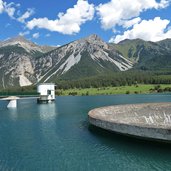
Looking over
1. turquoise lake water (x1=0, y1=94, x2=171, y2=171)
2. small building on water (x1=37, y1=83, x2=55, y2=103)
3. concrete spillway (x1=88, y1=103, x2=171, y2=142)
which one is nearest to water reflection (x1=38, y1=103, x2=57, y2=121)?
concrete spillway (x1=88, y1=103, x2=171, y2=142)

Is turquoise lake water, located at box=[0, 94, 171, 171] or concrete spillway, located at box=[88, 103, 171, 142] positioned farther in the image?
concrete spillway, located at box=[88, 103, 171, 142]

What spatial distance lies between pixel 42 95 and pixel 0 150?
323ft

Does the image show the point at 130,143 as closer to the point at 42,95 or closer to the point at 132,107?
the point at 132,107

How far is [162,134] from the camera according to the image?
35.1m

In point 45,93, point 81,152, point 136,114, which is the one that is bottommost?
point 81,152

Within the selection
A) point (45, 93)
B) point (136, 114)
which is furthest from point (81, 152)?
point (45, 93)

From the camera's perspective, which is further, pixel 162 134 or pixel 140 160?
pixel 162 134

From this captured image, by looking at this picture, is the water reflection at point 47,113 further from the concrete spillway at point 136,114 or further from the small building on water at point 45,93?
the small building on water at point 45,93

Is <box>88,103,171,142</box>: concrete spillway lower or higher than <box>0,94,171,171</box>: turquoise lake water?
higher

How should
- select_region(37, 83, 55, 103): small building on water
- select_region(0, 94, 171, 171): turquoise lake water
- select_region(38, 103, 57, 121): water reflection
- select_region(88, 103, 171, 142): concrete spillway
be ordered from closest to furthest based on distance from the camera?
select_region(0, 94, 171, 171): turquoise lake water
select_region(88, 103, 171, 142): concrete spillway
select_region(38, 103, 57, 121): water reflection
select_region(37, 83, 55, 103): small building on water

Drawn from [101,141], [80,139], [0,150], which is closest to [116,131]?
[101,141]

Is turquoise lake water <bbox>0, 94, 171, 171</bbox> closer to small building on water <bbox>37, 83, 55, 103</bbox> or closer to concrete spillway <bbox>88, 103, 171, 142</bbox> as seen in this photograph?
concrete spillway <bbox>88, 103, 171, 142</bbox>

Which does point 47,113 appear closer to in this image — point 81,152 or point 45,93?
point 81,152

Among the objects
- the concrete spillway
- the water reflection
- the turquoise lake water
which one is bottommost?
the turquoise lake water
